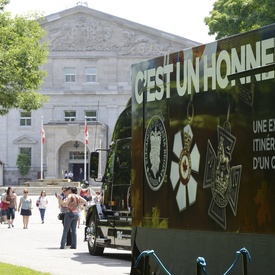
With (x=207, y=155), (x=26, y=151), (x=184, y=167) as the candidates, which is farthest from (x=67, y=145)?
(x=207, y=155)

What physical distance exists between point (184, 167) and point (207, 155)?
0.60 meters

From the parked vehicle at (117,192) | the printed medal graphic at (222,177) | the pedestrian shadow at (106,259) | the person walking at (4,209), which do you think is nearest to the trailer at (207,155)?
the printed medal graphic at (222,177)

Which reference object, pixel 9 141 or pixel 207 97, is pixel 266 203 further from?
pixel 9 141

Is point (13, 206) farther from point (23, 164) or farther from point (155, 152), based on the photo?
point (23, 164)

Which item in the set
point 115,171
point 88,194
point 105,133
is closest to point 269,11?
point 88,194

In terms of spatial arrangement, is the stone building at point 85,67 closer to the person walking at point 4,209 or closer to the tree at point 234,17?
the tree at point 234,17

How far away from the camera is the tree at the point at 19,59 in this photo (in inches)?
1228

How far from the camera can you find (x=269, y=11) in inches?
1299

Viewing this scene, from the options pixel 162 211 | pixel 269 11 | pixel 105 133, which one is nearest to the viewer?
pixel 162 211

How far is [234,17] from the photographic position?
3988 centimetres

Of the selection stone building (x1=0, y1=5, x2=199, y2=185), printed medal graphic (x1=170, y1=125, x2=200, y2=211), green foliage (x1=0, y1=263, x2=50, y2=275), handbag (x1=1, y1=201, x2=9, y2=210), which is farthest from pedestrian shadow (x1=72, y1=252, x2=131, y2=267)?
stone building (x1=0, y1=5, x2=199, y2=185)

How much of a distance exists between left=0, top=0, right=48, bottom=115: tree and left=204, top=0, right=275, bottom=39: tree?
7.71m

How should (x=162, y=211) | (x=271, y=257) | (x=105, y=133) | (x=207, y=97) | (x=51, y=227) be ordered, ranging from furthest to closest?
(x=105, y=133), (x=51, y=227), (x=162, y=211), (x=207, y=97), (x=271, y=257)

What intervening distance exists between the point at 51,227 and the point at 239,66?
3021 cm
